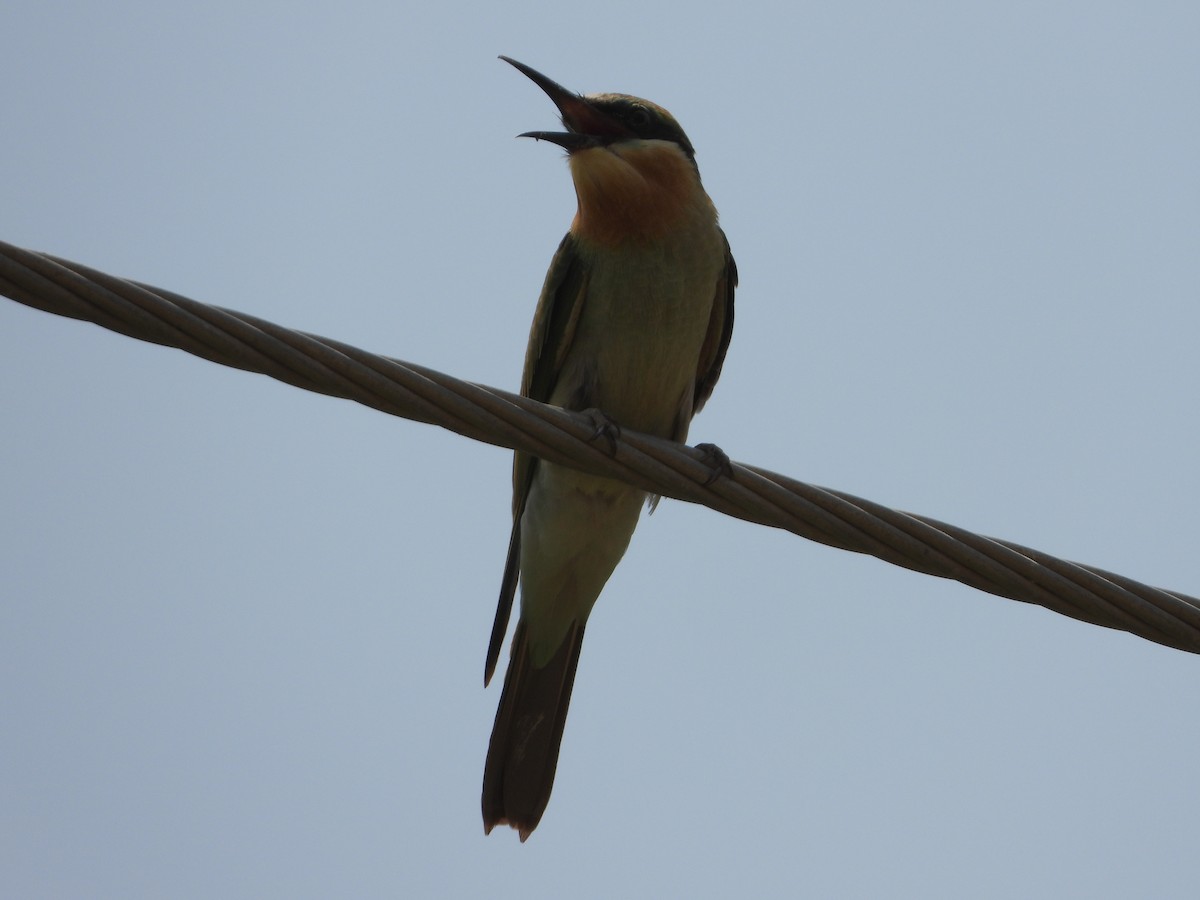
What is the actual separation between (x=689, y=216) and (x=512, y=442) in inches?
91.2

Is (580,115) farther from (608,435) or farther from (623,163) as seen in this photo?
(608,435)

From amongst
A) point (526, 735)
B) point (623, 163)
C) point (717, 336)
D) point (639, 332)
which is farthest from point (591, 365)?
point (526, 735)

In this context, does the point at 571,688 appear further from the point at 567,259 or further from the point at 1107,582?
the point at 1107,582

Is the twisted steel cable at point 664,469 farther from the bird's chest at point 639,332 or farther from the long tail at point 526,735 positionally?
the long tail at point 526,735

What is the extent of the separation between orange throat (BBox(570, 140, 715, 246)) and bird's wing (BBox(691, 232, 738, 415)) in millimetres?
280

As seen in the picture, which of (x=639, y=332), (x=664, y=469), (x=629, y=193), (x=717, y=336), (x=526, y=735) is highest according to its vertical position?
(x=629, y=193)

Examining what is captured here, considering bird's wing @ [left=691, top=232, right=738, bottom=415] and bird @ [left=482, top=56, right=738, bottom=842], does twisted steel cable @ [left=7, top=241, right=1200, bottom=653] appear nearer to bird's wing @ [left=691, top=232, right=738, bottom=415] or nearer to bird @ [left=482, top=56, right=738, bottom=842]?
bird @ [left=482, top=56, right=738, bottom=842]

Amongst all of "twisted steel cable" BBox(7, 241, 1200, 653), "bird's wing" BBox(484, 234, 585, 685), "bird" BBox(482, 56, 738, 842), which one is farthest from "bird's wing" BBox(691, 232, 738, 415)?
"twisted steel cable" BBox(7, 241, 1200, 653)

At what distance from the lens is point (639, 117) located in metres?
5.41

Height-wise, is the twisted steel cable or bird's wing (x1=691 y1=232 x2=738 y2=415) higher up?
bird's wing (x1=691 y1=232 x2=738 y2=415)

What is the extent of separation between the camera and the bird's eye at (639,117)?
5.40m

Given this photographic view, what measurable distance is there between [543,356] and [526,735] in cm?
145

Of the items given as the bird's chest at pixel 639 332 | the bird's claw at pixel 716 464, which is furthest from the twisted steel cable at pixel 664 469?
the bird's chest at pixel 639 332

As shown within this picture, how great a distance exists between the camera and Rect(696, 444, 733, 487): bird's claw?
10.6 ft
